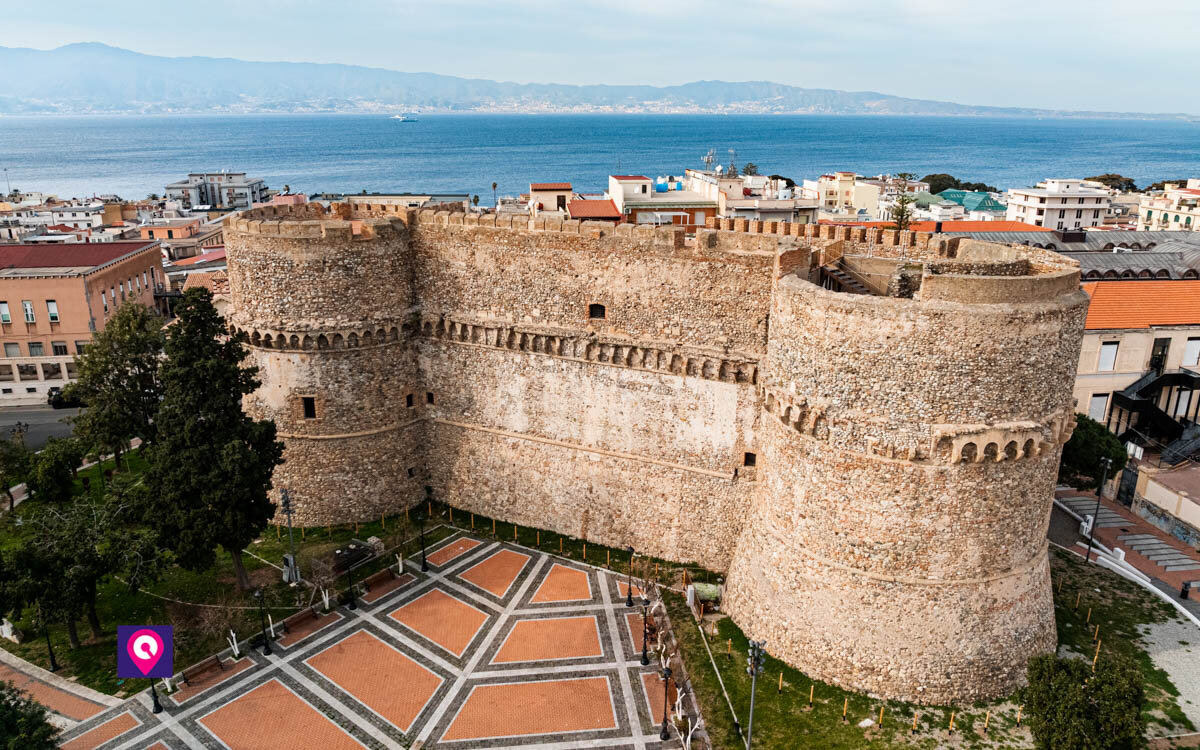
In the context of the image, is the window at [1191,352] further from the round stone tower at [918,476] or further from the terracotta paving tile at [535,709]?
the terracotta paving tile at [535,709]

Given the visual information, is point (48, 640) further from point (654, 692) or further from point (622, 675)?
point (654, 692)

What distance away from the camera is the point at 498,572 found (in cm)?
2838

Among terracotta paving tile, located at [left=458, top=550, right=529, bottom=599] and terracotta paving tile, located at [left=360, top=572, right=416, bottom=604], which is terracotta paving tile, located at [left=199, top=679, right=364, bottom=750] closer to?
terracotta paving tile, located at [left=360, top=572, right=416, bottom=604]

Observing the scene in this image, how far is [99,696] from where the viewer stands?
72.0 ft

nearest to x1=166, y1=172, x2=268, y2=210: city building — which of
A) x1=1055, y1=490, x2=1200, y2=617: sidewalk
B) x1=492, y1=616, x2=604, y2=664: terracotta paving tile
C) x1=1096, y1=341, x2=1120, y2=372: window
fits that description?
x1=492, y1=616, x2=604, y2=664: terracotta paving tile

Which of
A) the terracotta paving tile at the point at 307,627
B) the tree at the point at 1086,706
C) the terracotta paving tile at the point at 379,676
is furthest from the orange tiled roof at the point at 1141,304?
the terracotta paving tile at the point at 307,627

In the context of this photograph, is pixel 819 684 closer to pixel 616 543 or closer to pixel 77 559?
pixel 616 543

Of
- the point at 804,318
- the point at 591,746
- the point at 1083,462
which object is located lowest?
the point at 591,746

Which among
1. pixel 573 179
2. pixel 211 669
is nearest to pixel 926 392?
pixel 211 669

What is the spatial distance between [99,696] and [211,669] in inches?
112

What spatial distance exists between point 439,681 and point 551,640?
369cm

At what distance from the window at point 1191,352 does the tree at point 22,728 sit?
4928cm

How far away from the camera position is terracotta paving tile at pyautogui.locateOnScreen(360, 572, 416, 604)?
88.1ft

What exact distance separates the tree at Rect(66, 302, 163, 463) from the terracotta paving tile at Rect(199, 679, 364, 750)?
13.8 m
